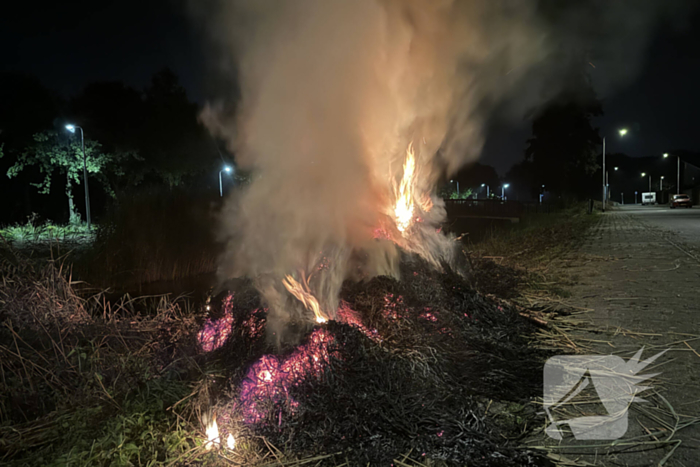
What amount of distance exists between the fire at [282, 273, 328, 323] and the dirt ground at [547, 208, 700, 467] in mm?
2320

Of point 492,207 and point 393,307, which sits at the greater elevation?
point 492,207

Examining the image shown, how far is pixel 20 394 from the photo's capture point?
10.3 ft

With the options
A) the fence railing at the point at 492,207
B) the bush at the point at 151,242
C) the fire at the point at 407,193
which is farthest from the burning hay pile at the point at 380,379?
the fence railing at the point at 492,207

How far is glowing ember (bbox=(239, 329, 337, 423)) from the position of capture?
2.95 m

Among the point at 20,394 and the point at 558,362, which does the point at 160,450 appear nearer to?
the point at 20,394

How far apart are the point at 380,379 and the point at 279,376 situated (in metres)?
0.80

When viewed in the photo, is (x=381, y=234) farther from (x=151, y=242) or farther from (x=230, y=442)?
(x=151, y=242)

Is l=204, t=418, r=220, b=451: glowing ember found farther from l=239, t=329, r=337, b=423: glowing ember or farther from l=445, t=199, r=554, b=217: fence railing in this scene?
l=445, t=199, r=554, b=217: fence railing

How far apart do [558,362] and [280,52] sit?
5.34m

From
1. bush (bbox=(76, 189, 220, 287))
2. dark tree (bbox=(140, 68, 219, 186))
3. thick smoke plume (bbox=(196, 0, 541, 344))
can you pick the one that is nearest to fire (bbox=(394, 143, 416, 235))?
thick smoke plume (bbox=(196, 0, 541, 344))

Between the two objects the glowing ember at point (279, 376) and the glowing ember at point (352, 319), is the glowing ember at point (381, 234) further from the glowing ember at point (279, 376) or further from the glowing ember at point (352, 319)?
the glowing ember at point (279, 376)

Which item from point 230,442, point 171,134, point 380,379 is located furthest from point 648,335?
point 171,134

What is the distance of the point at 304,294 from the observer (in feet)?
14.5

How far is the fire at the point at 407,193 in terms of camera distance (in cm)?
704
